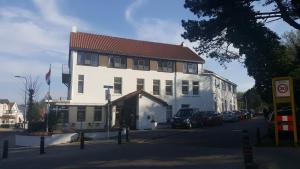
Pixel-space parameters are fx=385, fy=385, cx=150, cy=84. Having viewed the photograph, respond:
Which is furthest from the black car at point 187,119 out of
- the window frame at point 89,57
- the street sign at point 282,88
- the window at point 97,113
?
the street sign at point 282,88

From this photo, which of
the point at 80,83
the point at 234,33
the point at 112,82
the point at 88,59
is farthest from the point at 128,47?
the point at 234,33

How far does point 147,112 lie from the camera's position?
44.1 metres

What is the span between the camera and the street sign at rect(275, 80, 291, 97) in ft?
59.1

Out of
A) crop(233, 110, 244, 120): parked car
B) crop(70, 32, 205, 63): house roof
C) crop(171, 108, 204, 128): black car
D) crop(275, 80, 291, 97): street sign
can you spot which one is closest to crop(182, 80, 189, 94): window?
crop(70, 32, 205, 63): house roof

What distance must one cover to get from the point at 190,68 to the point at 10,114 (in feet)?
238

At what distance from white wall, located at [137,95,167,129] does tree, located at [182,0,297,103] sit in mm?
19423

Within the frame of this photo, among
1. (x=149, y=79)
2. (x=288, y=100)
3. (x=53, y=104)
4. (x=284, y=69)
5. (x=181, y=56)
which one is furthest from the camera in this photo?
(x=181, y=56)

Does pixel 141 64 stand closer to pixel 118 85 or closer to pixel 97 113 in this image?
pixel 118 85

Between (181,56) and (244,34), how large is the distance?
30.8 m

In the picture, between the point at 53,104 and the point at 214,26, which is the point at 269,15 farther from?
the point at 53,104

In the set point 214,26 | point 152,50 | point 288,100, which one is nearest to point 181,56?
point 152,50

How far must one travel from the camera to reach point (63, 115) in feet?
137

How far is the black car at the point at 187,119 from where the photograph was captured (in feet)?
120

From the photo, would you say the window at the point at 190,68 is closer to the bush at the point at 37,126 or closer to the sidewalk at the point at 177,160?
the bush at the point at 37,126
